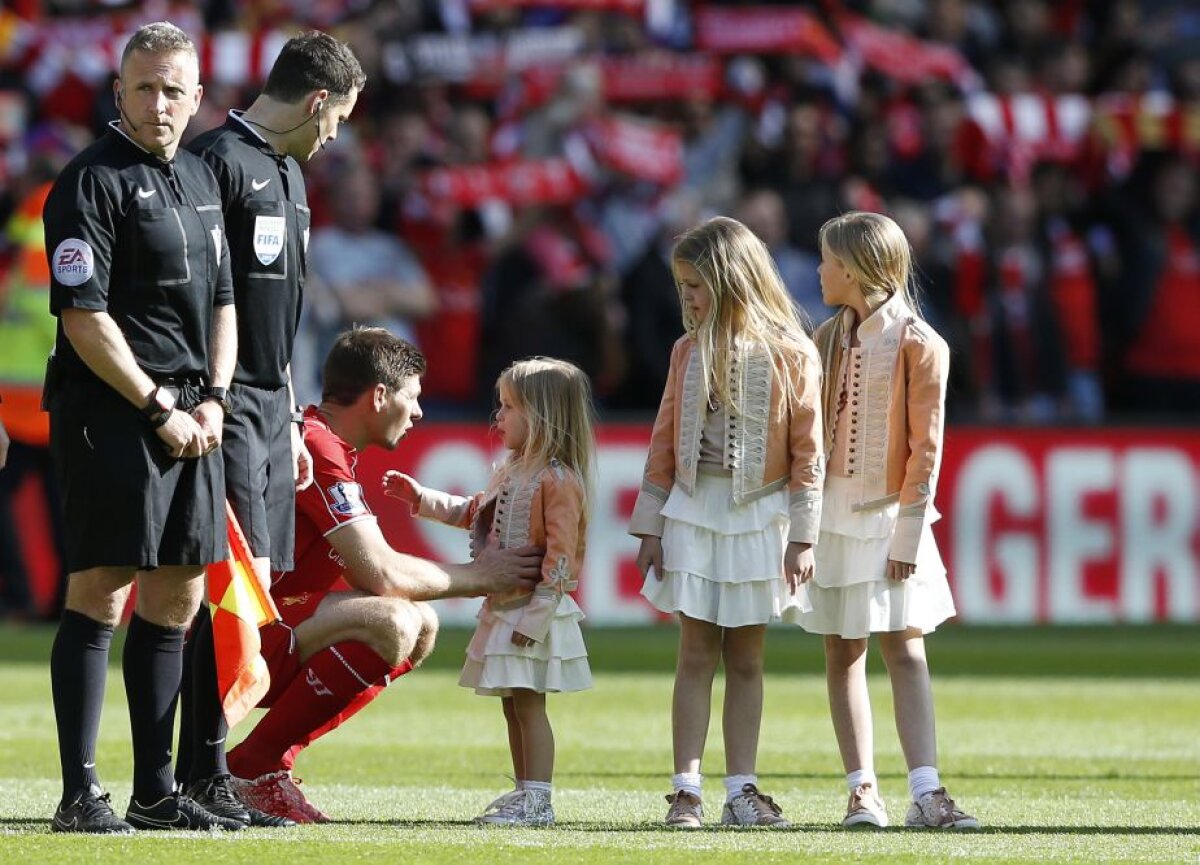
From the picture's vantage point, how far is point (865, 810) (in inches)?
249

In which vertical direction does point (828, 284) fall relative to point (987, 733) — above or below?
above

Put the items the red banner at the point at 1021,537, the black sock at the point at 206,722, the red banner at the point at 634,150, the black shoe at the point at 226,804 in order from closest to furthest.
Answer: the black shoe at the point at 226,804
the black sock at the point at 206,722
the red banner at the point at 1021,537
the red banner at the point at 634,150

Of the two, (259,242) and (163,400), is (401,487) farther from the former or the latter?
(163,400)

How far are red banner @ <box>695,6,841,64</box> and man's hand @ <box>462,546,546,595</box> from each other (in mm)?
11658

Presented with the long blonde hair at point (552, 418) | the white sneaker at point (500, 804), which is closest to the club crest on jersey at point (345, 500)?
the long blonde hair at point (552, 418)

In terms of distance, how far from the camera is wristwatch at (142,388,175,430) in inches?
226

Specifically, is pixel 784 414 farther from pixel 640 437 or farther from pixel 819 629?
pixel 640 437

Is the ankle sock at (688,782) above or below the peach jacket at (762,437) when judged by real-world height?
below

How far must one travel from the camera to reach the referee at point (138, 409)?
573 cm

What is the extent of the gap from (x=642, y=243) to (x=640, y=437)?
2176mm

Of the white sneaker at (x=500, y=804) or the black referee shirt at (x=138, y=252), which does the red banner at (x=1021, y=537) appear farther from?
the black referee shirt at (x=138, y=252)

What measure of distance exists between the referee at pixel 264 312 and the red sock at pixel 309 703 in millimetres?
142

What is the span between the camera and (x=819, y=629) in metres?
6.54

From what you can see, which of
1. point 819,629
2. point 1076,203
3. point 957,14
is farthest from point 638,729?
point 957,14
